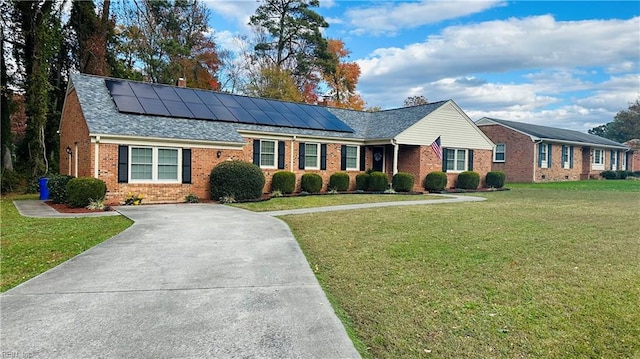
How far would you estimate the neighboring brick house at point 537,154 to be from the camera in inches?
1135

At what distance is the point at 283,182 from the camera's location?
58.0 feet

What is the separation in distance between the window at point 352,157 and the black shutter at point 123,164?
35.1 ft

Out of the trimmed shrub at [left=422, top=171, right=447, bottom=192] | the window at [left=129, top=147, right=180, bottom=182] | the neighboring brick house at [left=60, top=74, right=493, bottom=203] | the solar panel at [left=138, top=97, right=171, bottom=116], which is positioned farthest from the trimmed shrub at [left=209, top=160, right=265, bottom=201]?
the trimmed shrub at [left=422, top=171, right=447, bottom=192]

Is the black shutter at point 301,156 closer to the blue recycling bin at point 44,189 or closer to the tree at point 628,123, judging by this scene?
the blue recycling bin at point 44,189

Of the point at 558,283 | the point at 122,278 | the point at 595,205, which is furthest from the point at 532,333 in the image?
the point at 595,205

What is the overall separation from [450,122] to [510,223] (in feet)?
44.3

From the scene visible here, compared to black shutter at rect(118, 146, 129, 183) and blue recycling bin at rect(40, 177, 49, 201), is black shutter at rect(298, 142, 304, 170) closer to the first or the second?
black shutter at rect(118, 146, 129, 183)

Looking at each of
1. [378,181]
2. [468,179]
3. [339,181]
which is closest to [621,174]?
[468,179]

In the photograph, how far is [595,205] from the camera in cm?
1427

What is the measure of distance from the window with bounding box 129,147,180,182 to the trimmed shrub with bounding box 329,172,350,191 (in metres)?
7.53

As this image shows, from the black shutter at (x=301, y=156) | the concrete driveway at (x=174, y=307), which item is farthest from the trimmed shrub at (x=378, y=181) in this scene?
the concrete driveway at (x=174, y=307)

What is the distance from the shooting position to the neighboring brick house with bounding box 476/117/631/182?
94.6ft

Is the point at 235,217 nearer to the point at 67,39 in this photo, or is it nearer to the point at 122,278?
the point at 122,278

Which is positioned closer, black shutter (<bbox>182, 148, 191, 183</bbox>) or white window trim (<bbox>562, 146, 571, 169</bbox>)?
black shutter (<bbox>182, 148, 191, 183</bbox>)
